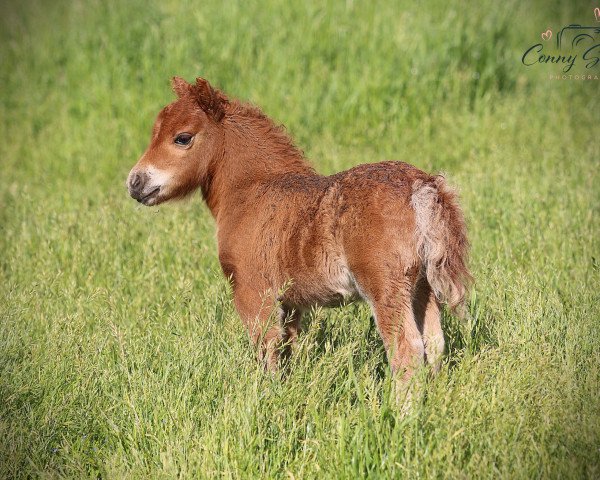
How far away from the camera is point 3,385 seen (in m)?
4.69

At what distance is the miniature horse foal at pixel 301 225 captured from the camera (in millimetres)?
4457

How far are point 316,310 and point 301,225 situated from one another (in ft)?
1.56

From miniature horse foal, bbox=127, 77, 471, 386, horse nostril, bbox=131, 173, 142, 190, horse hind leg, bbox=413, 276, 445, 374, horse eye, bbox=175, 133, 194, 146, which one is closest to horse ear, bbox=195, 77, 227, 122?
miniature horse foal, bbox=127, 77, 471, 386

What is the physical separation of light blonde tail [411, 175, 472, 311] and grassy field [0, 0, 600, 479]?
423 millimetres

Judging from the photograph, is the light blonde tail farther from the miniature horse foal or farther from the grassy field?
the grassy field

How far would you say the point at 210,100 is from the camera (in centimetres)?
550

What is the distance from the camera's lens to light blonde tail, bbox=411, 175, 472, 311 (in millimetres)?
4422

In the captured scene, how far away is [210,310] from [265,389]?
1.15m

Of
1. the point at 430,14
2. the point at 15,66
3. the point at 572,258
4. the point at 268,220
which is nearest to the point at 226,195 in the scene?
the point at 268,220

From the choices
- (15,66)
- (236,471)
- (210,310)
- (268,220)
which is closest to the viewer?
(236,471)

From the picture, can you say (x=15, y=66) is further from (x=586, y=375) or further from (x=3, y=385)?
(x=586, y=375)

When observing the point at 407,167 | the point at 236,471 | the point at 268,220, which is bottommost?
the point at 236,471

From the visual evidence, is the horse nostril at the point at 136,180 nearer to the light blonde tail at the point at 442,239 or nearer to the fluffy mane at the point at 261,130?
the fluffy mane at the point at 261,130

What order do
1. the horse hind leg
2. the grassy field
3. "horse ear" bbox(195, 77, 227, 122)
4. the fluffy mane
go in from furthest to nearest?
the fluffy mane → "horse ear" bbox(195, 77, 227, 122) → the horse hind leg → the grassy field
